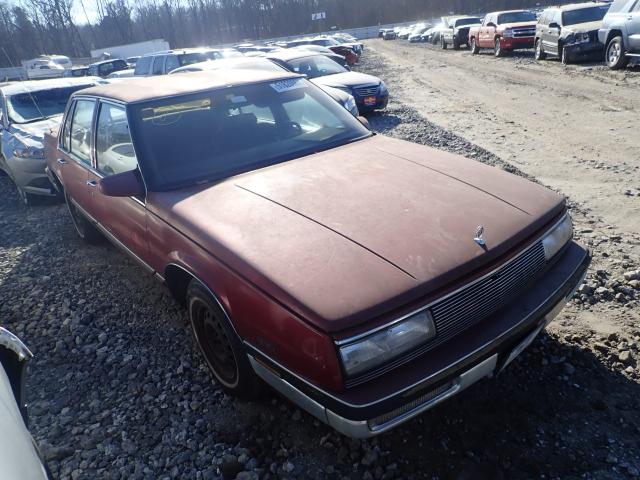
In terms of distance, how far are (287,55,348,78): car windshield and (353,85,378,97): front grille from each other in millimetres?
1445

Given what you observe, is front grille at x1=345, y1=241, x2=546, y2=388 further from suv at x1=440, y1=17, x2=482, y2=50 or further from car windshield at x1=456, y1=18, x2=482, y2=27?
car windshield at x1=456, y1=18, x2=482, y2=27

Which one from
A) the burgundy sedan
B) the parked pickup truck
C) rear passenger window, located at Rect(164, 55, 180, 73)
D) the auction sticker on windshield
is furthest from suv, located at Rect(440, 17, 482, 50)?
the burgundy sedan

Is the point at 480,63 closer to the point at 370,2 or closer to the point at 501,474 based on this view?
the point at 501,474

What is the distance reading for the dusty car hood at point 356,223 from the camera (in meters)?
1.94

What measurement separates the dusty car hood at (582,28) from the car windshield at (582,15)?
0.24 m

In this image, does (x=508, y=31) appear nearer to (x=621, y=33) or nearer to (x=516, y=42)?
(x=516, y=42)

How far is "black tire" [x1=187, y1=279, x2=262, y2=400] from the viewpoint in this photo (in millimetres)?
2416

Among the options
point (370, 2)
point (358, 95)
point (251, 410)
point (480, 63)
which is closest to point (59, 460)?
point (251, 410)

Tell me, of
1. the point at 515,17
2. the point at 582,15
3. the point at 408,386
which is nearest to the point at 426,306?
the point at 408,386

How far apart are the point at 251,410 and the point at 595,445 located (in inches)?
69.3

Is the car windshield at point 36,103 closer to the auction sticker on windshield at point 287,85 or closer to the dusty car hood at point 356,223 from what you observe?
the auction sticker on windshield at point 287,85

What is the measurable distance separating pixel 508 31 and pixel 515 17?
A: 1486mm

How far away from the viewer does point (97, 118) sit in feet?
12.3

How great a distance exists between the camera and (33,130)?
6.84 metres
